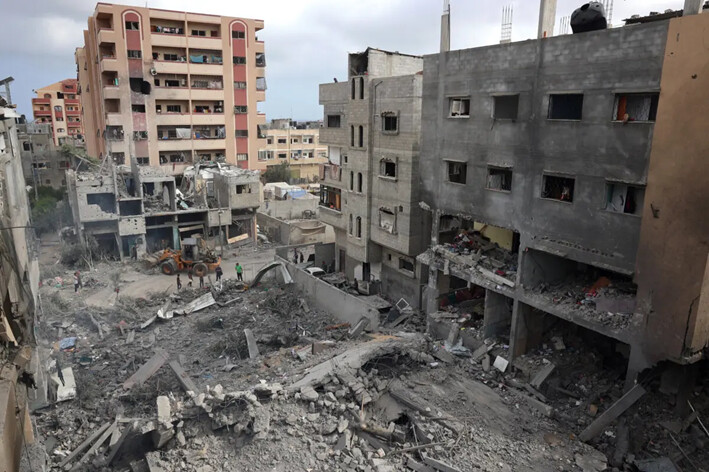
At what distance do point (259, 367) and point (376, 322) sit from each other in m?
6.30

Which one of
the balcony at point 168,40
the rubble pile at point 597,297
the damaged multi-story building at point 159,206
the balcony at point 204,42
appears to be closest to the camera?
the rubble pile at point 597,297

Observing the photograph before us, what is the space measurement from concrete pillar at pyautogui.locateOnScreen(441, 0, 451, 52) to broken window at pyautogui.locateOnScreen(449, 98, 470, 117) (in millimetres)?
2180

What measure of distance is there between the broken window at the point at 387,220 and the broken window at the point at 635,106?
13566 mm

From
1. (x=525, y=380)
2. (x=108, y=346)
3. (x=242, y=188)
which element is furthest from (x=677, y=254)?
(x=242, y=188)

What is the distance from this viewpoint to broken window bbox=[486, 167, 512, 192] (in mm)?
19859

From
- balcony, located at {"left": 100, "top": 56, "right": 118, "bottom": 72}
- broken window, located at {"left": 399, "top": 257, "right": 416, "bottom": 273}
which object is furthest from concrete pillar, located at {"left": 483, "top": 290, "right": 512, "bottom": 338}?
balcony, located at {"left": 100, "top": 56, "right": 118, "bottom": 72}

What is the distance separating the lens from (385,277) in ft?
98.7

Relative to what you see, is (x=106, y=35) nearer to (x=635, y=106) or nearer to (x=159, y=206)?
(x=159, y=206)

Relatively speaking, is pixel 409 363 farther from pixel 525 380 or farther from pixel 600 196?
pixel 600 196

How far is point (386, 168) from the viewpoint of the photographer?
27.8 meters

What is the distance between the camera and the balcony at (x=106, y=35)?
44875mm

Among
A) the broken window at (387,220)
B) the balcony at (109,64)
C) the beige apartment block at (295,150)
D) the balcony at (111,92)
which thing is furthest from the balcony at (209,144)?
the broken window at (387,220)

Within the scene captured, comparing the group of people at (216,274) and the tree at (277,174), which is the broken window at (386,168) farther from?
the tree at (277,174)

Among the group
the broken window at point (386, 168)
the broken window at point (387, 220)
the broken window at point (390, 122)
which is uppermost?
the broken window at point (390, 122)
